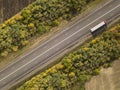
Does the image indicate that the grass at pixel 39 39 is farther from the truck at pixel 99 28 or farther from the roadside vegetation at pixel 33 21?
the truck at pixel 99 28

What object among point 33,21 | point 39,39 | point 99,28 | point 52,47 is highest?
point 33,21

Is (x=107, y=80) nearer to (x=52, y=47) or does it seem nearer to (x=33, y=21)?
(x=52, y=47)

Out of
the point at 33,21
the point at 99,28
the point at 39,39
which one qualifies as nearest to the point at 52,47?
the point at 39,39

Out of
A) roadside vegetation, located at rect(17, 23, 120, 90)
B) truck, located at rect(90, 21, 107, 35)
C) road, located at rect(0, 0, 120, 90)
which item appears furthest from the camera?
road, located at rect(0, 0, 120, 90)

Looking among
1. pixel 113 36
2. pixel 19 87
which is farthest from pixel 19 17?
pixel 113 36

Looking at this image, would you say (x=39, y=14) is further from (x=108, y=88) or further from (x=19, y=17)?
(x=108, y=88)

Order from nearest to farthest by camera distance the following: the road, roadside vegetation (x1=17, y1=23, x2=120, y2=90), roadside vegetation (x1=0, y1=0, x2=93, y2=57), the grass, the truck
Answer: roadside vegetation (x1=17, y1=23, x2=120, y2=90) < roadside vegetation (x1=0, y1=0, x2=93, y2=57) < the truck < the road < the grass

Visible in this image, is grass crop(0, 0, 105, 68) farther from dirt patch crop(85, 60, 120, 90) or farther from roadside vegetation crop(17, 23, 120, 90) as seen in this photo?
dirt patch crop(85, 60, 120, 90)

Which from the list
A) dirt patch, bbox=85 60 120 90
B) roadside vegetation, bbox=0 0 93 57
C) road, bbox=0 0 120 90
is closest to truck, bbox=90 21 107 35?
road, bbox=0 0 120 90
